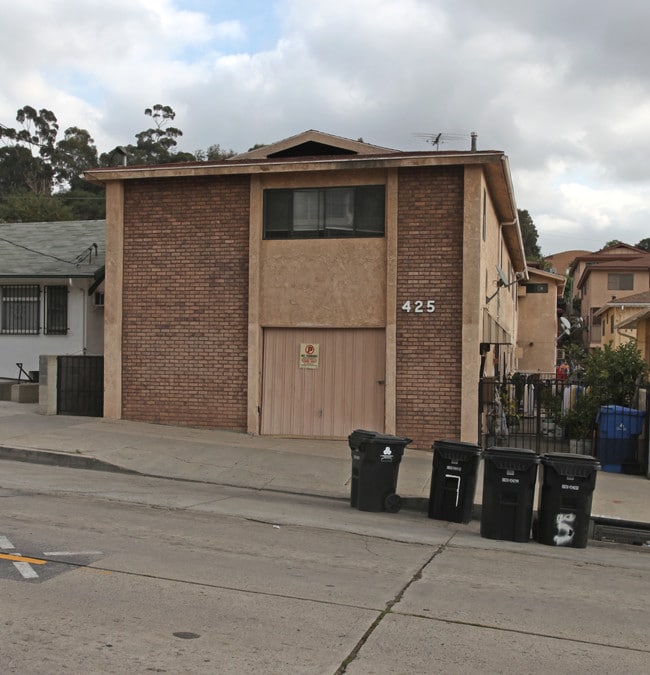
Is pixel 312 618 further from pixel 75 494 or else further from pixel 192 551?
pixel 75 494

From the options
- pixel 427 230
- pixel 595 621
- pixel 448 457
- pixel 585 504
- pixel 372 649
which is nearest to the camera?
pixel 372 649

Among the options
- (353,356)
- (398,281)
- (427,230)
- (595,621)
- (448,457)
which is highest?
(427,230)

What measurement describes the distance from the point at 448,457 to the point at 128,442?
6295 mm

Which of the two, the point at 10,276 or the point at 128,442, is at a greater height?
the point at 10,276

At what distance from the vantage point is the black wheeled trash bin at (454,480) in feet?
32.0

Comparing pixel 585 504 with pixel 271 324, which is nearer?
pixel 585 504

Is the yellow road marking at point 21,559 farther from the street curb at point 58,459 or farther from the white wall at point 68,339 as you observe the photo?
the white wall at point 68,339

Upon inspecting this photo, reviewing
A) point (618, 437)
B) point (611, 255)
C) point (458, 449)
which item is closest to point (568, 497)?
point (458, 449)

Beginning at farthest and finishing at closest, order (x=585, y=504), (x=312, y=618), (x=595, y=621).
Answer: (x=585, y=504), (x=595, y=621), (x=312, y=618)

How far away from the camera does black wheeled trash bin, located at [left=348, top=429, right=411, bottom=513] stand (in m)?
10.2

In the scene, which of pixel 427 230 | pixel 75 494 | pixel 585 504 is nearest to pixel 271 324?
pixel 427 230

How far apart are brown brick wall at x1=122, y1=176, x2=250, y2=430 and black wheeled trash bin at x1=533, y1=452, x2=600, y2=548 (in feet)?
25.2

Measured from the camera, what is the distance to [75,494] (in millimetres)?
9836

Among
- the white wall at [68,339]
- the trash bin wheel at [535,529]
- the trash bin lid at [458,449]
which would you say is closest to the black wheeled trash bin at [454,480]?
the trash bin lid at [458,449]
